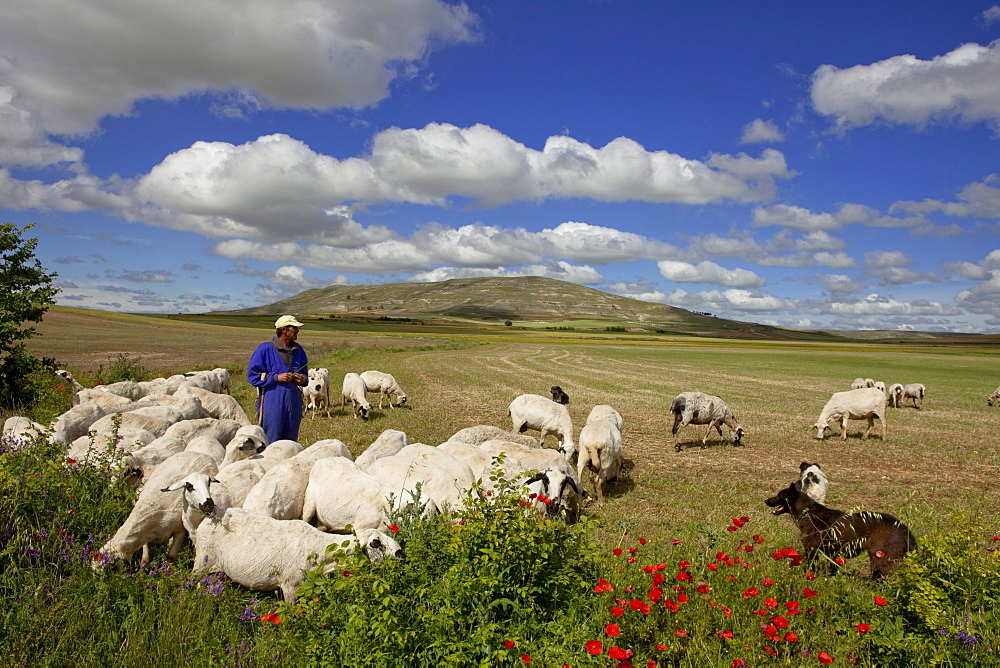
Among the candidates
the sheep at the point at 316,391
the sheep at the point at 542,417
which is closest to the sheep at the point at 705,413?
the sheep at the point at 542,417

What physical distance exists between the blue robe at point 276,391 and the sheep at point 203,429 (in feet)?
3.75

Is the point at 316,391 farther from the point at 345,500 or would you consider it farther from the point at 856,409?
the point at 856,409

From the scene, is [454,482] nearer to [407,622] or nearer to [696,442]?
[407,622]

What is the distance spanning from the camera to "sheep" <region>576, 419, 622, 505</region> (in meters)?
9.39

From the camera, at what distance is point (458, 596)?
380 cm

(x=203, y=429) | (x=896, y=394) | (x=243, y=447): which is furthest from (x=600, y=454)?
(x=896, y=394)

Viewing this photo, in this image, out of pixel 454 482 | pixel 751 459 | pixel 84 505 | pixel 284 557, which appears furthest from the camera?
pixel 751 459

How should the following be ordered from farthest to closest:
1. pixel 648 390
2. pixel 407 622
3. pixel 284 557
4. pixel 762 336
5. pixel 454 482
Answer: pixel 762 336, pixel 648 390, pixel 454 482, pixel 284 557, pixel 407 622

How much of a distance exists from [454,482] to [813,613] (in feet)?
13.1

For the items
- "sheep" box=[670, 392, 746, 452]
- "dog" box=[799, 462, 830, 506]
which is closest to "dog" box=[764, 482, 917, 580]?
"dog" box=[799, 462, 830, 506]

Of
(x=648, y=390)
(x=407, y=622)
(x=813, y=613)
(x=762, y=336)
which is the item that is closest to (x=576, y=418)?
(x=648, y=390)

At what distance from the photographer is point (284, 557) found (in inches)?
Answer: 195

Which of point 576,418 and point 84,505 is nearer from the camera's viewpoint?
point 84,505

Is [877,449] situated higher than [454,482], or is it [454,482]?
[454,482]
